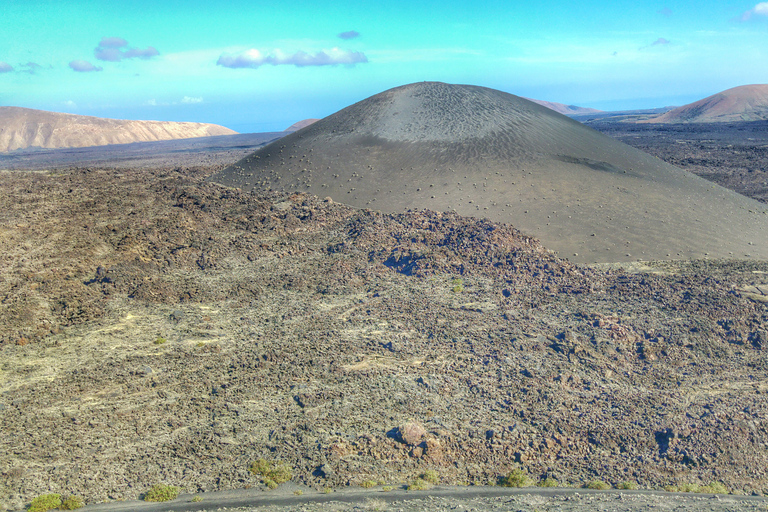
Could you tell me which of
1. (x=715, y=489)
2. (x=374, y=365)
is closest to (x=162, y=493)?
(x=374, y=365)

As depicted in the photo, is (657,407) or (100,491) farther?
(657,407)

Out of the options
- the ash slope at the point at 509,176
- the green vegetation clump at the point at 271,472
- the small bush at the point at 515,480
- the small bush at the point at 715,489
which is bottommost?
the small bush at the point at 715,489

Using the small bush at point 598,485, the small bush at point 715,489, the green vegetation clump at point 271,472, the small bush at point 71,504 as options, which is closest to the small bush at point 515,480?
the small bush at point 598,485

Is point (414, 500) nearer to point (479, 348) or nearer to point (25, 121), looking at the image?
point (479, 348)

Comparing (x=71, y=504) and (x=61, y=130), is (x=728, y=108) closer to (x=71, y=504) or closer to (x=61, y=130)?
(x=71, y=504)

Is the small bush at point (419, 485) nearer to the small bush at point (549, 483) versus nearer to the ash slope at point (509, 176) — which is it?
the small bush at point (549, 483)

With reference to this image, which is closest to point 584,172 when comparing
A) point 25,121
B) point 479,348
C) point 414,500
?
point 479,348

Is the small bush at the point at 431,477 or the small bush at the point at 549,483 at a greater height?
the small bush at the point at 431,477
